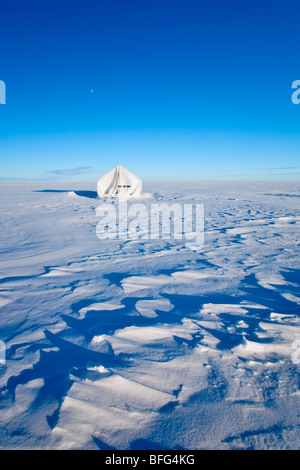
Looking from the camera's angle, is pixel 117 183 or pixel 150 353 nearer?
pixel 150 353

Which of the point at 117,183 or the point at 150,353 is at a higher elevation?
the point at 117,183

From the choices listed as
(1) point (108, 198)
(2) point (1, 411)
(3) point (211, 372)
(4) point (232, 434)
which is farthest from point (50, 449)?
(1) point (108, 198)

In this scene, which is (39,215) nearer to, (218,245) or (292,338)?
(218,245)

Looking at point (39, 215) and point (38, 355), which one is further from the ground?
point (39, 215)

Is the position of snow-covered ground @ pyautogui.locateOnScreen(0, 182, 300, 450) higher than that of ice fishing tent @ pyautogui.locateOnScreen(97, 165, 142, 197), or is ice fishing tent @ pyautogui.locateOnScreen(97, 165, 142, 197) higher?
ice fishing tent @ pyautogui.locateOnScreen(97, 165, 142, 197)
